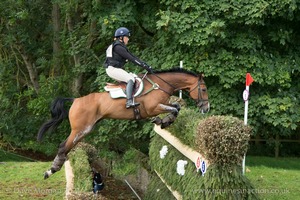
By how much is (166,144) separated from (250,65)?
3950mm

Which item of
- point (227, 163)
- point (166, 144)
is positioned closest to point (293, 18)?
point (166, 144)

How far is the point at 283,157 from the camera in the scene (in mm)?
15602

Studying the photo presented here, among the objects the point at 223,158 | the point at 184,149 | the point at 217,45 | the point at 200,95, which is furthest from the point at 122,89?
the point at 217,45

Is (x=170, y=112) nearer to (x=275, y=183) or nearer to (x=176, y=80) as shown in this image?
(x=176, y=80)

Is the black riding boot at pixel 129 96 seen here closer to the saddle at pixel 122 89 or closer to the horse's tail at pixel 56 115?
the saddle at pixel 122 89

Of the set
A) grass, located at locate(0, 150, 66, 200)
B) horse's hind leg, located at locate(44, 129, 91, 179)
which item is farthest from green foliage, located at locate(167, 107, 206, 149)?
grass, located at locate(0, 150, 66, 200)

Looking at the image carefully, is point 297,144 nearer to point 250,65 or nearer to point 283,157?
point 283,157

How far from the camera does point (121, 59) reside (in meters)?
6.68

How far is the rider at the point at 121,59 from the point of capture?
6516mm

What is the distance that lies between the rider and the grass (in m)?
2.69

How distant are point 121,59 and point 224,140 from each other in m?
2.50

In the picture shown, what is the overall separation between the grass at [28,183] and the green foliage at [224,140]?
4.09 metres

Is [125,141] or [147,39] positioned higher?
[147,39]

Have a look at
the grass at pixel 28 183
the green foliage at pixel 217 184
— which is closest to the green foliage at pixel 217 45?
the grass at pixel 28 183
